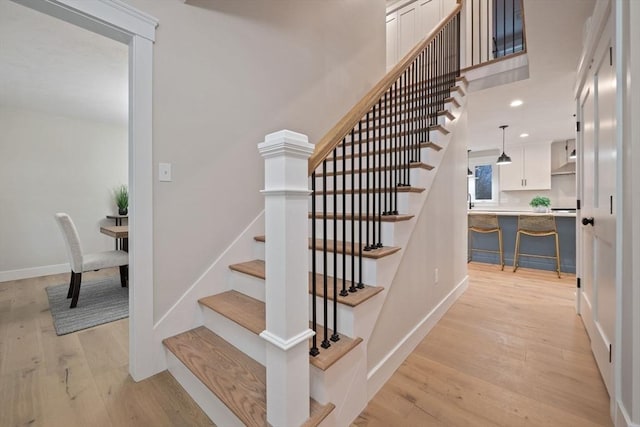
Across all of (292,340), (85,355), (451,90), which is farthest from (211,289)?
(451,90)

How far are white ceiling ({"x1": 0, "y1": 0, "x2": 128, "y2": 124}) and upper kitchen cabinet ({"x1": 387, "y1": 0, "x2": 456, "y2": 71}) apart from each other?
168 inches

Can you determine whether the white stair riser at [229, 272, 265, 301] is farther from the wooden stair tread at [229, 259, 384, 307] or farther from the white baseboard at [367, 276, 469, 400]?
the white baseboard at [367, 276, 469, 400]

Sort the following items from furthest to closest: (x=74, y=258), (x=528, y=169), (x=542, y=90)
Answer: (x=528, y=169) < (x=542, y=90) < (x=74, y=258)

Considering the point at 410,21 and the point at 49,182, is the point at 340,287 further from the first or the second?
the point at 410,21

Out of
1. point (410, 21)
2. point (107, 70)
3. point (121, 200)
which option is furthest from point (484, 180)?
point (121, 200)

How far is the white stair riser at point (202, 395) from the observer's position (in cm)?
122

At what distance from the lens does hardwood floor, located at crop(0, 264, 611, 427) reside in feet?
4.40

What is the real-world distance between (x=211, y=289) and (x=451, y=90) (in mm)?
2902

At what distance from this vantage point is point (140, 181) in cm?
158

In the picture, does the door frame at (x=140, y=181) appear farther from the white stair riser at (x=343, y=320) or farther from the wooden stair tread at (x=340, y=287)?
the white stair riser at (x=343, y=320)

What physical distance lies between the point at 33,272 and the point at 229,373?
4.40 m

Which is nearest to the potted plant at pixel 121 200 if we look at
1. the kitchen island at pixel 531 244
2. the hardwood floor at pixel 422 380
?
the hardwood floor at pixel 422 380

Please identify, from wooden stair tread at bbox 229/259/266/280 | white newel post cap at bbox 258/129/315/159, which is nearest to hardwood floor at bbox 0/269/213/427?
wooden stair tread at bbox 229/259/266/280

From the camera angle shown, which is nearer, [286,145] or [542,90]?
[286,145]
